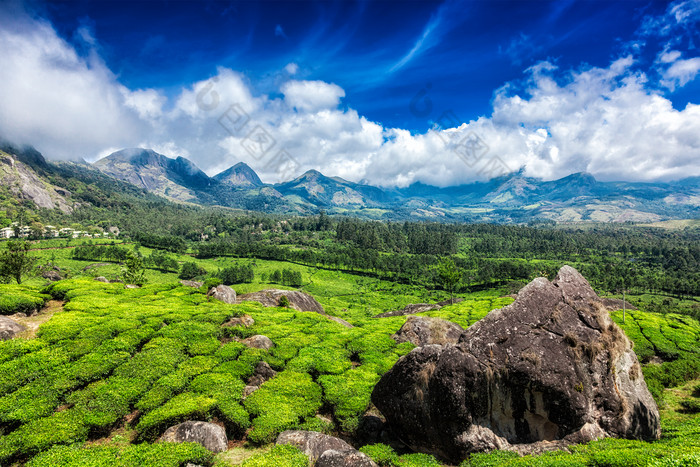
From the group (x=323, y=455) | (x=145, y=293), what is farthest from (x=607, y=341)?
(x=145, y=293)

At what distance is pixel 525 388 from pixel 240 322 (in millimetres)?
26688

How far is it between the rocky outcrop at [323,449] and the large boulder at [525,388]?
3.95m

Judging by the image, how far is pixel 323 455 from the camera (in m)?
14.6

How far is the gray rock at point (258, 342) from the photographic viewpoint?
26.7 m

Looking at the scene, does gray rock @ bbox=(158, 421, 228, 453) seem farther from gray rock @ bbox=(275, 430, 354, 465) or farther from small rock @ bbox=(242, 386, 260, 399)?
small rock @ bbox=(242, 386, 260, 399)

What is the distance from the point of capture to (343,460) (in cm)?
1406

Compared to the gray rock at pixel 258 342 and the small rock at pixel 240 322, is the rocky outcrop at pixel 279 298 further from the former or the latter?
the gray rock at pixel 258 342

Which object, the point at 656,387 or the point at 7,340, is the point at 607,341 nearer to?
the point at 656,387

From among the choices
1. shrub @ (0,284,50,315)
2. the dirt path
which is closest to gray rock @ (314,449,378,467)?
the dirt path

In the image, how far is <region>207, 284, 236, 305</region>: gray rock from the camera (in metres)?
41.6

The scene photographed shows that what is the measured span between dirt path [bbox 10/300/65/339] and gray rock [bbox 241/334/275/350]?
52.0 ft

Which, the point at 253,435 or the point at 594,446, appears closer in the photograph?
the point at 594,446

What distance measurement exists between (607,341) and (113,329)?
35.9 m

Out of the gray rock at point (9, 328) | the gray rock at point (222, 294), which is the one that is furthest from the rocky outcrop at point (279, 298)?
the gray rock at point (9, 328)
